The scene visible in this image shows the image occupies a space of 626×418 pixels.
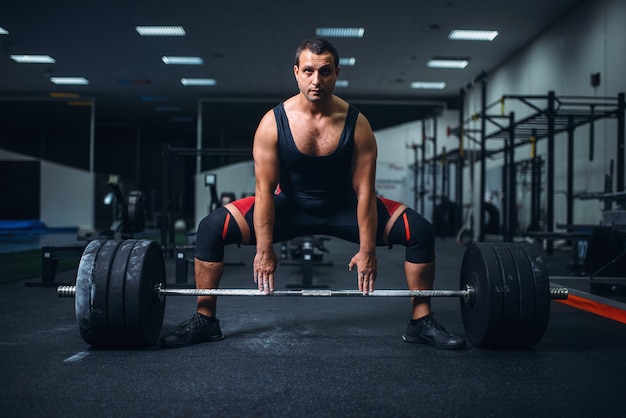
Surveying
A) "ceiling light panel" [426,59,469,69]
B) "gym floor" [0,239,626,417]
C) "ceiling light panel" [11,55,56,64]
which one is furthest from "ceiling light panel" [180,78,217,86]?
"gym floor" [0,239,626,417]

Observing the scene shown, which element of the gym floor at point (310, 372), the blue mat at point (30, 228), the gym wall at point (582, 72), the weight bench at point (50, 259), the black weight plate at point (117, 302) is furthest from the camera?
the blue mat at point (30, 228)

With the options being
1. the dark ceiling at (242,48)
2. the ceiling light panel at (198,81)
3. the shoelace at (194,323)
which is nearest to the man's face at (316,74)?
the shoelace at (194,323)

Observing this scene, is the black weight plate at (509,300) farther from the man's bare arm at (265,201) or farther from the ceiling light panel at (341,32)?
the ceiling light panel at (341,32)

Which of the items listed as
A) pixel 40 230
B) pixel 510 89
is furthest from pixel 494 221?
pixel 40 230

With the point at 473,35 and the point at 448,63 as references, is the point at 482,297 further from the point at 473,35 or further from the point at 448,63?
the point at 448,63

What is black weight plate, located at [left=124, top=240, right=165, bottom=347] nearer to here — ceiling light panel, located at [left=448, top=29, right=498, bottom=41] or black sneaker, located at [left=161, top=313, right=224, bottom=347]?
black sneaker, located at [left=161, top=313, right=224, bottom=347]

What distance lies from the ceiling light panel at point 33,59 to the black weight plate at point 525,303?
870cm

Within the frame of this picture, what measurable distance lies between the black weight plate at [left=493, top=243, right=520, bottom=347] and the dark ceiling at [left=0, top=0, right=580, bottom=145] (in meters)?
5.23

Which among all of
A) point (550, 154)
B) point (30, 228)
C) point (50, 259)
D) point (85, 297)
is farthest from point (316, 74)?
point (30, 228)

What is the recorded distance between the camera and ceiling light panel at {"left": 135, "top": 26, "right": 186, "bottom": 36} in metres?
7.14

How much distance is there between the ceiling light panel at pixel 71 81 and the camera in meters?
9.68

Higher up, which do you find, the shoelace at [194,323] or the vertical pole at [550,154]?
the vertical pole at [550,154]

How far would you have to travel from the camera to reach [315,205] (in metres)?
1.75

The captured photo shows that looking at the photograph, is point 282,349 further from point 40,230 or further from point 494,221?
point 40,230
